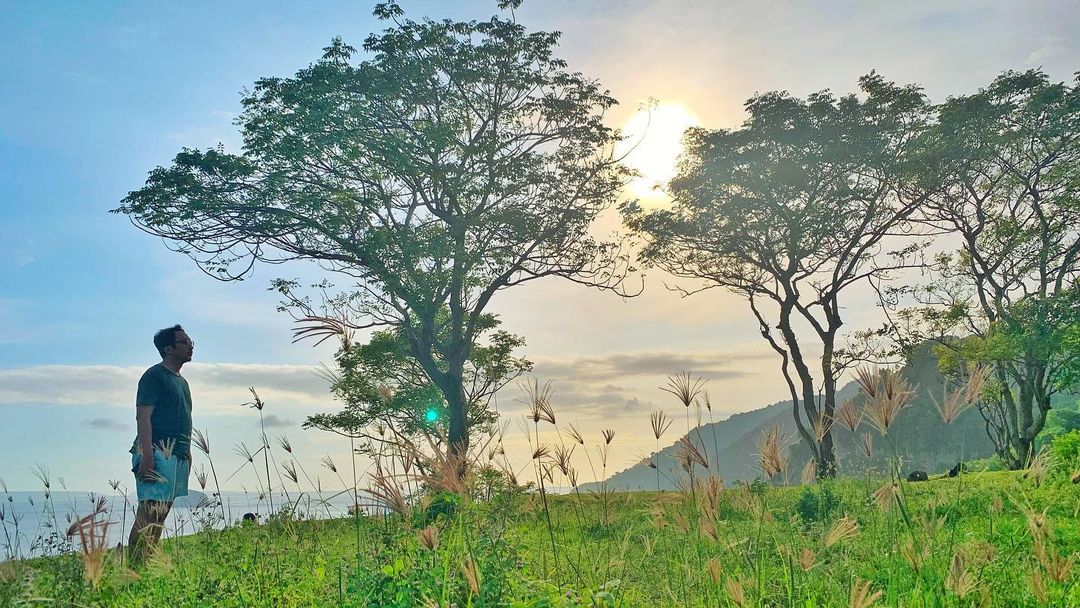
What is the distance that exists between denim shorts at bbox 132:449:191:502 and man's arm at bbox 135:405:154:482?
0.24ft

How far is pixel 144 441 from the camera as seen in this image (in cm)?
721

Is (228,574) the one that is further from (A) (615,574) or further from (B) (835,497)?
(B) (835,497)

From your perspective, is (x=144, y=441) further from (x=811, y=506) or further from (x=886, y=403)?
(x=811, y=506)

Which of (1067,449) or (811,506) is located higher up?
(1067,449)

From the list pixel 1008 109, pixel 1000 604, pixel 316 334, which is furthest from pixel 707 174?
pixel 316 334

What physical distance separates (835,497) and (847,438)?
236 ft

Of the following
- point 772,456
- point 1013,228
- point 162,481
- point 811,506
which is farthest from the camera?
point 1013,228

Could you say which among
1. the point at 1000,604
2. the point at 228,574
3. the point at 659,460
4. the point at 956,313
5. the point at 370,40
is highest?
the point at 370,40

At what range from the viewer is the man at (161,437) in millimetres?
7137

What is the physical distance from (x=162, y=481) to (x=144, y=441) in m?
0.41

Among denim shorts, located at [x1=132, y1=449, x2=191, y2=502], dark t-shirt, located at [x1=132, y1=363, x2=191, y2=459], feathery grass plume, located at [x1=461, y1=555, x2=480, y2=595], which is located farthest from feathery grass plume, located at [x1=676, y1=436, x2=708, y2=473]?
dark t-shirt, located at [x1=132, y1=363, x2=191, y2=459]

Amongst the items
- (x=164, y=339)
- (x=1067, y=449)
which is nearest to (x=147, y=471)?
(x=164, y=339)

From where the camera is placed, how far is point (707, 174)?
82.4 feet

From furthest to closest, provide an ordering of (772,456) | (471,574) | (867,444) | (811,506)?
(811,506) → (867,444) → (772,456) → (471,574)
